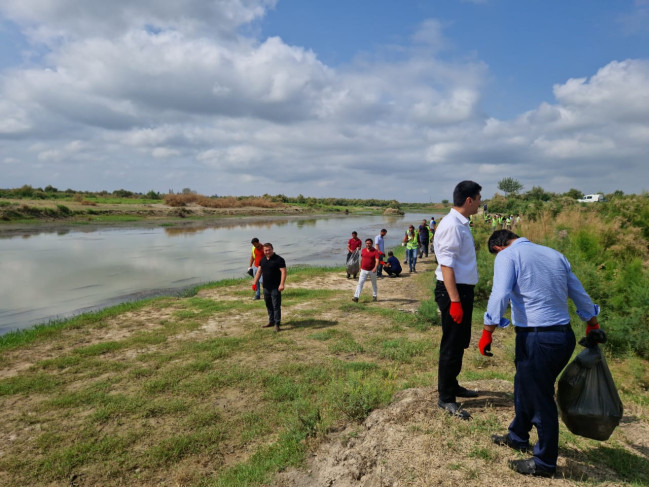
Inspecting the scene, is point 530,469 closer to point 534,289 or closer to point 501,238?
point 534,289

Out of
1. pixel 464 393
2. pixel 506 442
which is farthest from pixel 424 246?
pixel 506 442

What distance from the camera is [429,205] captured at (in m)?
161

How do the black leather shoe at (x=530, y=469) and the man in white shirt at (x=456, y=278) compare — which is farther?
the man in white shirt at (x=456, y=278)

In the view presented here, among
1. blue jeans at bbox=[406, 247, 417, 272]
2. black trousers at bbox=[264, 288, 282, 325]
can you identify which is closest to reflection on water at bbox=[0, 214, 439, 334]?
blue jeans at bbox=[406, 247, 417, 272]

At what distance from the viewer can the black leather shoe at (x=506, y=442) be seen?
314 cm

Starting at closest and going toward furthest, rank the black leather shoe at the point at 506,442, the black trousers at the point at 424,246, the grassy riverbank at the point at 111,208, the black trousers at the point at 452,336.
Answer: the black leather shoe at the point at 506,442 → the black trousers at the point at 452,336 → the black trousers at the point at 424,246 → the grassy riverbank at the point at 111,208

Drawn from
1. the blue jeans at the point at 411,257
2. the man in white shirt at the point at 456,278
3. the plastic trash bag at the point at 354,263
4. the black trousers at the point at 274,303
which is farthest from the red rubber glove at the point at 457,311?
the blue jeans at the point at 411,257

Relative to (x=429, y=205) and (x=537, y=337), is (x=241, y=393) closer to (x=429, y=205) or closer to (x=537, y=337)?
(x=537, y=337)

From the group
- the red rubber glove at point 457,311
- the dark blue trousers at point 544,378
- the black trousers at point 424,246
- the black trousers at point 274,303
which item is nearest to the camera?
the dark blue trousers at point 544,378

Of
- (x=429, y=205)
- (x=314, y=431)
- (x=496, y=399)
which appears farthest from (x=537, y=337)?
(x=429, y=205)

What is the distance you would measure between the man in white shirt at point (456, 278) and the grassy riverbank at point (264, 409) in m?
0.53

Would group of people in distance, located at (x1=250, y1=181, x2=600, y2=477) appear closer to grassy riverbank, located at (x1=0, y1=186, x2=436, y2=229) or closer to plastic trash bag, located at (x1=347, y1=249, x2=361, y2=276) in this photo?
plastic trash bag, located at (x1=347, y1=249, x2=361, y2=276)

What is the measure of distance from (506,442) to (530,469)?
383mm

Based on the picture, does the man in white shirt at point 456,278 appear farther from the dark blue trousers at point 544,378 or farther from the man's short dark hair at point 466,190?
the dark blue trousers at point 544,378
